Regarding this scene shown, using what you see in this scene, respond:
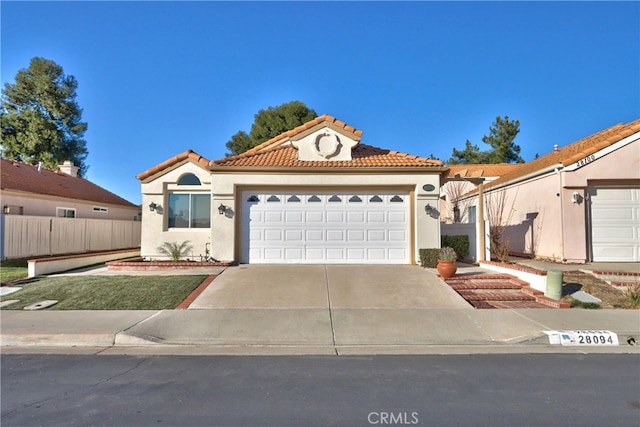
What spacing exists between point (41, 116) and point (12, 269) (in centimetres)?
2176

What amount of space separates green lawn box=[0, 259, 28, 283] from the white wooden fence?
0.49 m

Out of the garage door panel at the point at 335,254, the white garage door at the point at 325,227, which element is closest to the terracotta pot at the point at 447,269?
the white garage door at the point at 325,227

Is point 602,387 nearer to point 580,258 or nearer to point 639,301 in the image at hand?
point 639,301

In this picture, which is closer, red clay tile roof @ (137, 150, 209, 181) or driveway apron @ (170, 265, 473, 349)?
driveway apron @ (170, 265, 473, 349)

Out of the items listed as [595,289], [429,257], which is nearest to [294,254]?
[429,257]

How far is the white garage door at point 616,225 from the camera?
12.6 m

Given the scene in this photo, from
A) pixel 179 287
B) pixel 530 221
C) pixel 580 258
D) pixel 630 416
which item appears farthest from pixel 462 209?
pixel 630 416

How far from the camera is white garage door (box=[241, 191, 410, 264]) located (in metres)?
12.5

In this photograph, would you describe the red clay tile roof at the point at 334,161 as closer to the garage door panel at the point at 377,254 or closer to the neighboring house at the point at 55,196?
the garage door panel at the point at 377,254

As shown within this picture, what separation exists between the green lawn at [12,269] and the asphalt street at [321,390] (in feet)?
23.1

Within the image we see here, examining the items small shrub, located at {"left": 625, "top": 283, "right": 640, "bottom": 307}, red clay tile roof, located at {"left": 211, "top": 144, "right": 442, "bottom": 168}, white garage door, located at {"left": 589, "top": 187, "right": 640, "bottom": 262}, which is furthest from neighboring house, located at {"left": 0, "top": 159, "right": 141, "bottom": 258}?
white garage door, located at {"left": 589, "top": 187, "right": 640, "bottom": 262}

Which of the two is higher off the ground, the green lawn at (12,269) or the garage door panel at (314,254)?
the garage door panel at (314,254)

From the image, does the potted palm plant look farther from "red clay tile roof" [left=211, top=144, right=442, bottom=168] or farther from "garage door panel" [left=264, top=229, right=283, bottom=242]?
"garage door panel" [left=264, top=229, right=283, bottom=242]

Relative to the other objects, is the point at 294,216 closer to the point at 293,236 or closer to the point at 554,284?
the point at 293,236
